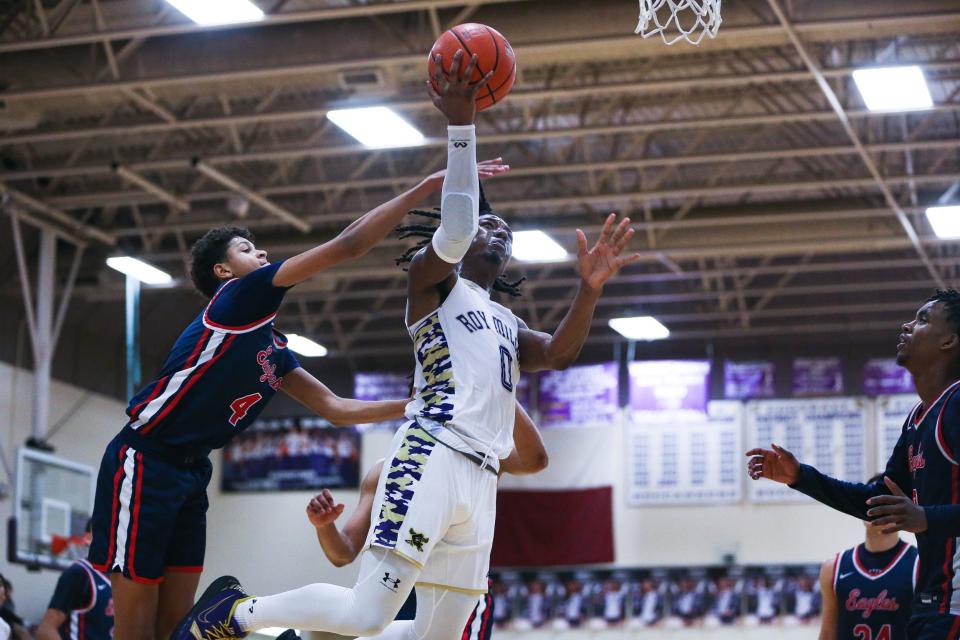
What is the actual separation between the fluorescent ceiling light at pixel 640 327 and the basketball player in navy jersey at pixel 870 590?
13.3 meters

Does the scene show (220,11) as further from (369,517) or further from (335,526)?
(335,526)

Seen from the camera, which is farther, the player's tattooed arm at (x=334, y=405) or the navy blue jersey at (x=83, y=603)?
the navy blue jersey at (x=83, y=603)

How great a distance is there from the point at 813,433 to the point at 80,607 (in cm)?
1486

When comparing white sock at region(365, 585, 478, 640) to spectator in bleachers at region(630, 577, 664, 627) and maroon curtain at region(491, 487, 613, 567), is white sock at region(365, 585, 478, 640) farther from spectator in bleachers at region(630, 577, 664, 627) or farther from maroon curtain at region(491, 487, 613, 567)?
maroon curtain at region(491, 487, 613, 567)

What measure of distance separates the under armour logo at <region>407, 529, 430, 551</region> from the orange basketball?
5.28 ft

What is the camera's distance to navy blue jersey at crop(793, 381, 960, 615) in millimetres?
4801

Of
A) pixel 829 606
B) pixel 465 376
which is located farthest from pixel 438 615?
pixel 829 606

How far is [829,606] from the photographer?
8.05 m

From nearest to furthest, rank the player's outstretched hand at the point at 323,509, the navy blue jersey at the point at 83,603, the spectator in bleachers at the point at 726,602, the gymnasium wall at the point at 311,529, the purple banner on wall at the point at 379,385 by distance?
the player's outstretched hand at the point at 323,509 → the navy blue jersey at the point at 83,603 → the gymnasium wall at the point at 311,529 → the spectator in bleachers at the point at 726,602 → the purple banner on wall at the point at 379,385

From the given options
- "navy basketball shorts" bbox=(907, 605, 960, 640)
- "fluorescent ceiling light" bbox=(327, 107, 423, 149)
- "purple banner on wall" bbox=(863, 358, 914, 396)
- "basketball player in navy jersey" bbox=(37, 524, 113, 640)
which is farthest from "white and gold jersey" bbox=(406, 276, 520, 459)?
"purple banner on wall" bbox=(863, 358, 914, 396)

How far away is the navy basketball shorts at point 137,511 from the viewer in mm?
5363

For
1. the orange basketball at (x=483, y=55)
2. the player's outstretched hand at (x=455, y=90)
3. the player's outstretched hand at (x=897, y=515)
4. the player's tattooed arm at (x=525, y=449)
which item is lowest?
the player's outstretched hand at (x=897, y=515)

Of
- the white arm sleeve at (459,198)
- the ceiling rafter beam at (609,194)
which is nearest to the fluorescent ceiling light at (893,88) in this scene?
the ceiling rafter beam at (609,194)

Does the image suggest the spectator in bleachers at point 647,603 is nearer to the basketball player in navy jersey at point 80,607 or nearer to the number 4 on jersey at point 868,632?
the basketball player in navy jersey at point 80,607
